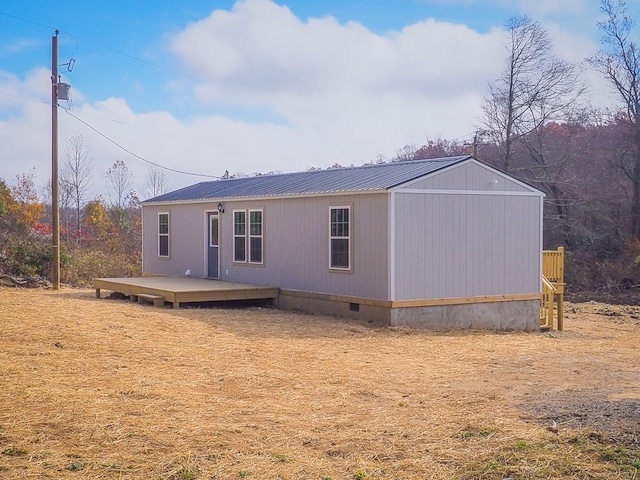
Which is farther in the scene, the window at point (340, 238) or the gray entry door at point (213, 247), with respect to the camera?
the gray entry door at point (213, 247)

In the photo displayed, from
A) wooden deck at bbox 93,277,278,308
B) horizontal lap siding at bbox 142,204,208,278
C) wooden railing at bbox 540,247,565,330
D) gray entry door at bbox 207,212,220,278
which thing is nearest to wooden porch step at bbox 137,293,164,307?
wooden deck at bbox 93,277,278,308

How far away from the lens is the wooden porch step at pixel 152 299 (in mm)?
15656

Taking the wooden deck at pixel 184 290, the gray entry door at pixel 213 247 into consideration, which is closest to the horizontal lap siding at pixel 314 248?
the gray entry door at pixel 213 247

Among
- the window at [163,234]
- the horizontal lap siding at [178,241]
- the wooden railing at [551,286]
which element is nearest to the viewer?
the wooden railing at [551,286]

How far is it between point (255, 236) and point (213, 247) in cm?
194

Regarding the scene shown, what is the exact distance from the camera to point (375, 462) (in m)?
5.29

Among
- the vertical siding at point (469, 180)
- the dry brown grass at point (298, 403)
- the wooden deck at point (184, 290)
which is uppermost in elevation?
the vertical siding at point (469, 180)

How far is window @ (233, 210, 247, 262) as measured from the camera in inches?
698

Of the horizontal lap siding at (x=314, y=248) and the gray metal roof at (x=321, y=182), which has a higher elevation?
the gray metal roof at (x=321, y=182)

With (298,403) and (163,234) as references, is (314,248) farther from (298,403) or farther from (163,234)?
(298,403)

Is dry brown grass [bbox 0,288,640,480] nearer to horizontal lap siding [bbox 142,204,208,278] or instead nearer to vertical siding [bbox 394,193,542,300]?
vertical siding [bbox 394,193,542,300]

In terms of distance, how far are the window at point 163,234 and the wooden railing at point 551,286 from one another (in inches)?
396

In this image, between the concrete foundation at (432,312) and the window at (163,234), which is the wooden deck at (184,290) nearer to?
the concrete foundation at (432,312)

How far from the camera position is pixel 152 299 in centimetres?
1586
